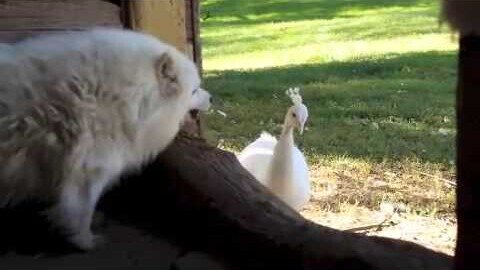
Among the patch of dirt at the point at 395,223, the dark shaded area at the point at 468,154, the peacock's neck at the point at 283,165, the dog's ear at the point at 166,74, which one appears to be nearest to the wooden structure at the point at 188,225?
the dog's ear at the point at 166,74

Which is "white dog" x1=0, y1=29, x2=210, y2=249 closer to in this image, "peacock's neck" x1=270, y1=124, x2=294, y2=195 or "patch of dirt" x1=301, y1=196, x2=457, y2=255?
"peacock's neck" x1=270, y1=124, x2=294, y2=195

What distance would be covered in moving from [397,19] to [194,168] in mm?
11741

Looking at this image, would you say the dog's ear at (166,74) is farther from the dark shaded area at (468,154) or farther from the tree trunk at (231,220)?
the dark shaded area at (468,154)

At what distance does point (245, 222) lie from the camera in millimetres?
2771

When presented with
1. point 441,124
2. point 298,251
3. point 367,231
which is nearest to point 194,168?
point 298,251

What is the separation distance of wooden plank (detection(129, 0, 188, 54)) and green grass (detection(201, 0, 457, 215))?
1.19 meters

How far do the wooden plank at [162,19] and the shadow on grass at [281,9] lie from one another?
1126cm

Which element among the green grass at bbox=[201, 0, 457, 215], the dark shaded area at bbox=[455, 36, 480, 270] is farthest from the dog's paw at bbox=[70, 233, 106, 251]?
the dark shaded area at bbox=[455, 36, 480, 270]

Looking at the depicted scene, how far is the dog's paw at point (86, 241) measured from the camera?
3.07 metres

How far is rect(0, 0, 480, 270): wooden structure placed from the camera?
242cm

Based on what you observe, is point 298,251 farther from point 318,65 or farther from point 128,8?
point 318,65

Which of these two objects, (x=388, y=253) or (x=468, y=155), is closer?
(x=468, y=155)

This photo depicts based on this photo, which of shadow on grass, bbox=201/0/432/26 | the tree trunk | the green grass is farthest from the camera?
shadow on grass, bbox=201/0/432/26

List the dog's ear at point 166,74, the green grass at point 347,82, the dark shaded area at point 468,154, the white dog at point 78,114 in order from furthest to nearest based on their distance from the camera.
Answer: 1. the green grass at point 347,82
2. the dog's ear at point 166,74
3. the white dog at point 78,114
4. the dark shaded area at point 468,154
